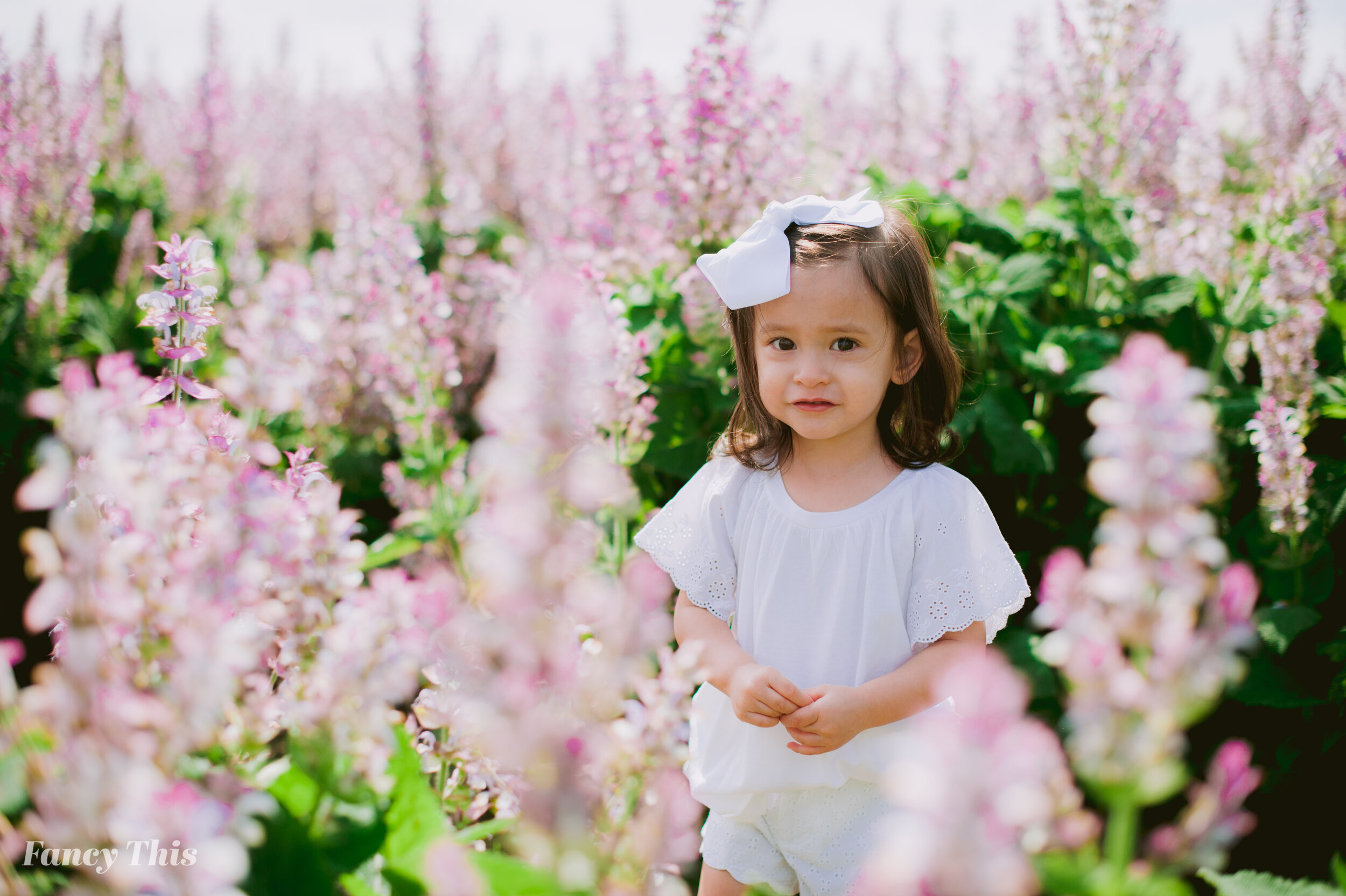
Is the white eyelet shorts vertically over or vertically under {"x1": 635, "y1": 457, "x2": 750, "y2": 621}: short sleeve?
under

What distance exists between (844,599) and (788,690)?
26 centimetres

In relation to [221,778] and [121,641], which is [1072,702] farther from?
[121,641]

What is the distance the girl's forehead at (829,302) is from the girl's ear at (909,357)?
12 centimetres

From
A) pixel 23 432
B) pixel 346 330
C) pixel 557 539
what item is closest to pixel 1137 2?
pixel 346 330

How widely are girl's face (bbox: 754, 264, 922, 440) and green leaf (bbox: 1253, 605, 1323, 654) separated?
4.08 feet

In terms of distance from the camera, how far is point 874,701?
5.23 feet

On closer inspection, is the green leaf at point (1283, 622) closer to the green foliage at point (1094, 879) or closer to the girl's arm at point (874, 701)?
the girl's arm at point (874, 701)

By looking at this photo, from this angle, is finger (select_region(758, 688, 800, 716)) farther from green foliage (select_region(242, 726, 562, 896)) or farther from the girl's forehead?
the girl's forehead

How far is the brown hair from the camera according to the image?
176 cm

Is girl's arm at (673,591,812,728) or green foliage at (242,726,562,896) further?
girl's arm at (673,591,812,728)

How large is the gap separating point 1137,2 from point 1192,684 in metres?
3.41

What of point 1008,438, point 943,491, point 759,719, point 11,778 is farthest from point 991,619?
point 11,778

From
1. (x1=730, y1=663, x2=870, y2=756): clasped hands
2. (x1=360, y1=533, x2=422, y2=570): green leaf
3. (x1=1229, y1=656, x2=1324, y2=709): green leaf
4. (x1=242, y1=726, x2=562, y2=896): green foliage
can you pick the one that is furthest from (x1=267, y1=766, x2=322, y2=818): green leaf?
(x1=1229, y1=656, x2=1324, y2=709): green leaf

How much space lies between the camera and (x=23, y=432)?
12.1ft
